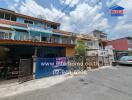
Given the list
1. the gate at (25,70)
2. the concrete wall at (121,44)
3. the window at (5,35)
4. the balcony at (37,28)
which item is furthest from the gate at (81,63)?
the concrete wall at (121,44)

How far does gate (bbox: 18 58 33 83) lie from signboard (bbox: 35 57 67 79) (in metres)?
0.60

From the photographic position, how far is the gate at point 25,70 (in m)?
9.23

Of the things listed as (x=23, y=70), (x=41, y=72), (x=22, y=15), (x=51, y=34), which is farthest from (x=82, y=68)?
(x=22, y=15)

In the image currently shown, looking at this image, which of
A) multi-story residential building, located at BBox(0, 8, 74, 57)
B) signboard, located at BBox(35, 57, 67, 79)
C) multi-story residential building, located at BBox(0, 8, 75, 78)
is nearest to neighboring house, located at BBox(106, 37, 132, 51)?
multi-story residential building, located at BBox(0, 8, 74, 57)

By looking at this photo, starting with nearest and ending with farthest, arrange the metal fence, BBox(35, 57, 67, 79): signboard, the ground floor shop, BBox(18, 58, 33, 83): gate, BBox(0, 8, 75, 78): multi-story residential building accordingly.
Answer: BBox(18, 58, 33, 83): gate → BBox(35, 57, 67, 79): signboard → the ground floor shop → the metal fence → BBox(0, 8, 75, 78): multi-story residential building

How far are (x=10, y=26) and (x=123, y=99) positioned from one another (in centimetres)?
1679

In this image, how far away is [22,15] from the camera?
20.2m

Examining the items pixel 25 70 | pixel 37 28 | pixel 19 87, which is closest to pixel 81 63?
pixel 25 70

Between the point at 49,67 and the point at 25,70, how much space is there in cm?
229

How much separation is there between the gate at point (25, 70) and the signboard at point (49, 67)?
60 cm

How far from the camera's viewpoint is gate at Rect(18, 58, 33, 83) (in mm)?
9227

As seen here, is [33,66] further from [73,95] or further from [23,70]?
[73,95]

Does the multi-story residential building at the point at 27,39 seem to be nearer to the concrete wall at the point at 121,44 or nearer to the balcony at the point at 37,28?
the balcony at the point at 37,28

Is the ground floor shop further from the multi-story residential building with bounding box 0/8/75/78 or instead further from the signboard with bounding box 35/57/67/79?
the signboard with bounding box 35/57/67/79
